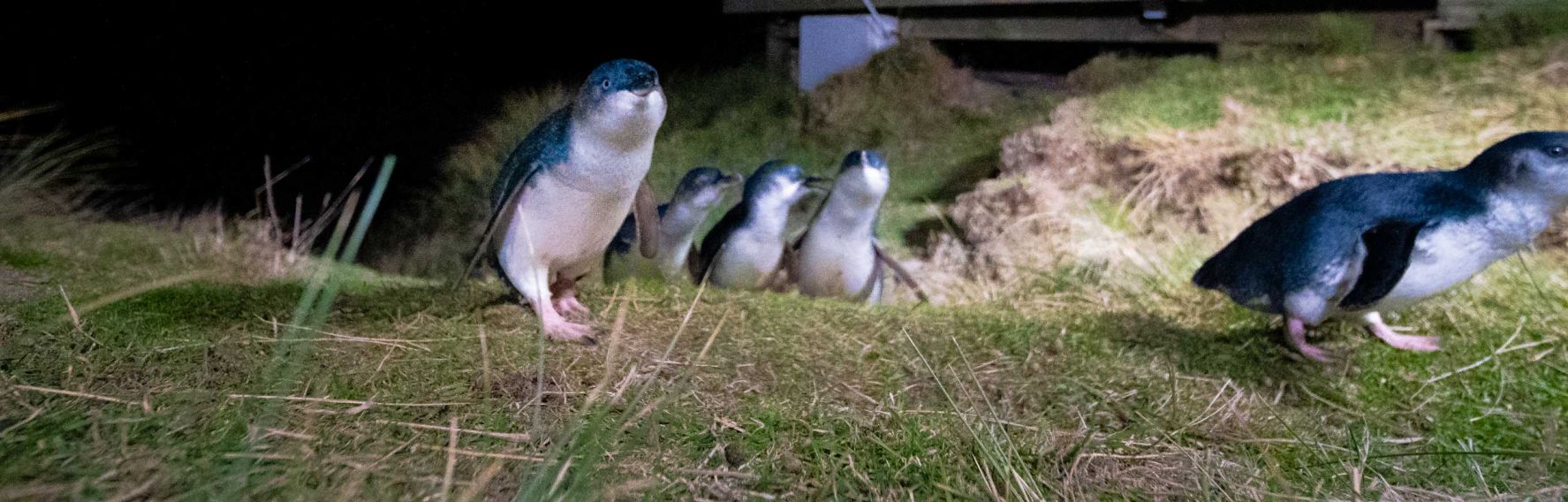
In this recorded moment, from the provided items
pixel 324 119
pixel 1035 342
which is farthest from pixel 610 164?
pixel 324 119

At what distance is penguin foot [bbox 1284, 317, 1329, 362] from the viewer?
65.7 inches

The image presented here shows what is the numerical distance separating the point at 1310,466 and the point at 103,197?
399 centimetres

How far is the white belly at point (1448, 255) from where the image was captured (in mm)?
1569

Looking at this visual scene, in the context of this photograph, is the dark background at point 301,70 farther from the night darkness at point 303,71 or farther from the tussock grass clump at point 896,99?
the tussock grass clump at point 896,99

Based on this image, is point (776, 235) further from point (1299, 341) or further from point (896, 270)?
point (1299, 341)

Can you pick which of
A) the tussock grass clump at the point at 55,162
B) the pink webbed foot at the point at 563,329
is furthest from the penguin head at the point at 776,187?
the tussock grass clump at the point at 55,162

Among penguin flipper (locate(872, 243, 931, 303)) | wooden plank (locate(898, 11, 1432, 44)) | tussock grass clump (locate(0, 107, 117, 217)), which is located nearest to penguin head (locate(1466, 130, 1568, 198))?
penguin flipper (locate(872, 243, 931, 303))

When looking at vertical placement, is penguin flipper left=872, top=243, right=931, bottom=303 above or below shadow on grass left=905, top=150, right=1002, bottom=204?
above

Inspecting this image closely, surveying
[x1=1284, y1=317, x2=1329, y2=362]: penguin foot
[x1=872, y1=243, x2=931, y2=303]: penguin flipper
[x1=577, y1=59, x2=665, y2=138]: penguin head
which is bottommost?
[x1=872, y1=243, x2=931, y2=303]: penguin flipper

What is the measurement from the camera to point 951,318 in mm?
1771

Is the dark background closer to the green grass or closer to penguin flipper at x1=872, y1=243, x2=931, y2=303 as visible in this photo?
the green grass

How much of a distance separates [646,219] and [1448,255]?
1.58 meters

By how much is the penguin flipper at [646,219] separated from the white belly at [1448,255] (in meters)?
1.48

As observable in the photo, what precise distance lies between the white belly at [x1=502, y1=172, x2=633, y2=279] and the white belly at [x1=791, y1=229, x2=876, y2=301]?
1.06m
